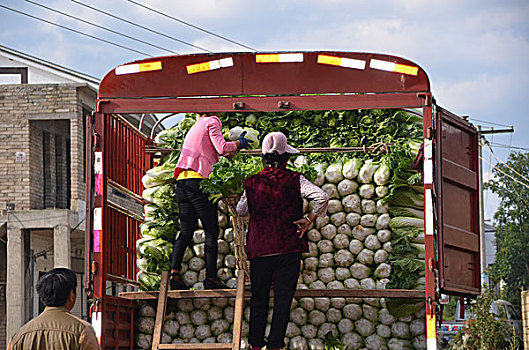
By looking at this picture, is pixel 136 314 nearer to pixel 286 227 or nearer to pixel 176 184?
pixel 176 184

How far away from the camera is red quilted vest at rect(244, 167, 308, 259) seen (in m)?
6.70

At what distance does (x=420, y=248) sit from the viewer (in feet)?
25.4

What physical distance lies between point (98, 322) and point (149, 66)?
6.97 feet

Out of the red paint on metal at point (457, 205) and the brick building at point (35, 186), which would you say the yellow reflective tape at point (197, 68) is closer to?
the red paint on metal at point (457, 205)

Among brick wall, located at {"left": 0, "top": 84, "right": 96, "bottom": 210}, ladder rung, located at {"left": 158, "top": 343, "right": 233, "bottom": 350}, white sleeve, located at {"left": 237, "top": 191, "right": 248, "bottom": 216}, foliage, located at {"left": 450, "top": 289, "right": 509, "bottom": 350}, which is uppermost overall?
brick wall, located at {"left": 0, "top": 84, "right": 96, "bottom": 210}

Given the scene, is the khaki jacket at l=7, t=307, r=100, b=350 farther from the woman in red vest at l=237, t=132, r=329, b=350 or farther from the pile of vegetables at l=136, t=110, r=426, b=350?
the pile of vegetables at l=136, t=110, r=426, b=350

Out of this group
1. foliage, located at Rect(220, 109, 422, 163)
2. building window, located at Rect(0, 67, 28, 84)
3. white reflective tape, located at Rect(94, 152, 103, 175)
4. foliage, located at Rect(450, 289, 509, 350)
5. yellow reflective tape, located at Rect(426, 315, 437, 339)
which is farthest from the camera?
building window, located at Rect(0, 67, 28, 84)

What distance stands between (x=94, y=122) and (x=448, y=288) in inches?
126

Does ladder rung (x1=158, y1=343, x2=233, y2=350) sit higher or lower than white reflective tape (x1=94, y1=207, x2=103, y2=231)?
lower

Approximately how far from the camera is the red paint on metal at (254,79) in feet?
22.2

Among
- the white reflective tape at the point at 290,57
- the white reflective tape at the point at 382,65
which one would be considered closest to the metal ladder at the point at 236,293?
the white reflective tape at the point at 290,57

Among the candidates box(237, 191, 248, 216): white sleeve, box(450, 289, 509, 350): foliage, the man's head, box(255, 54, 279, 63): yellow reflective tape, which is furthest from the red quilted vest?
box(450, 289, 509, 350): foliage

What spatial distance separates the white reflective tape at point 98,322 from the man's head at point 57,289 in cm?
208

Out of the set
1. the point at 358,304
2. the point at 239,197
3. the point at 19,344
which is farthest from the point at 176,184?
the point at 19,344
